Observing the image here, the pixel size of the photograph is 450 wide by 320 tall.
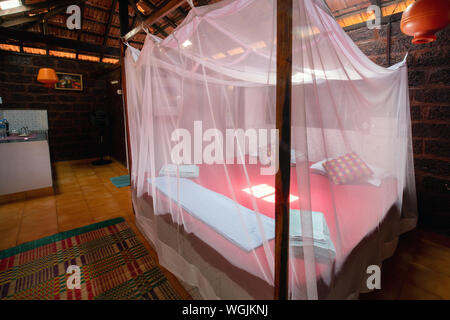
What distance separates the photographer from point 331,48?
52.9 inches

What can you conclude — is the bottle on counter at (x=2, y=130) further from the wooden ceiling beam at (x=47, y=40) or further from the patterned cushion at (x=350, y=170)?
the patterned cushion at (x=350, y=170)

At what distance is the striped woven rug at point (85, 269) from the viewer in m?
1.63

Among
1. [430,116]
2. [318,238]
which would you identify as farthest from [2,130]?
[430,116]

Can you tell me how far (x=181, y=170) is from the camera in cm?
189

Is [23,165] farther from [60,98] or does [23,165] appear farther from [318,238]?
[318,238]

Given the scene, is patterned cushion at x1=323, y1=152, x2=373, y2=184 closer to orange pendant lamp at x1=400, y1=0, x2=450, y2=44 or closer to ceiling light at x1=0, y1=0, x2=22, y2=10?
orange pendant lamp at x1=400, y1=0, x2=450, y2=44

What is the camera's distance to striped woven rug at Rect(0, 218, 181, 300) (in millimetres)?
1635

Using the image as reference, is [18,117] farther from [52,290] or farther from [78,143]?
[52,290]

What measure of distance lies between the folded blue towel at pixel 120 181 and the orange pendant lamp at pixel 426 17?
3.98 metres

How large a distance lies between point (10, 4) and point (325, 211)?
526cm

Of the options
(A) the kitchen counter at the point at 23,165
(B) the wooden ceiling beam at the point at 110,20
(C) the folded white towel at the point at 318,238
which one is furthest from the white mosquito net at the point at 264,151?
(B) the wooden ceiling beam at the point at 110,20

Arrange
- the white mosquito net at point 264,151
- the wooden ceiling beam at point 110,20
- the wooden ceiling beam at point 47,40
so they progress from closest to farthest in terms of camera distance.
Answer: the white mosquito net at point 264,151
the wooden ceiling beam at point 47,40
the wooden ceiling beam at point 110,20
